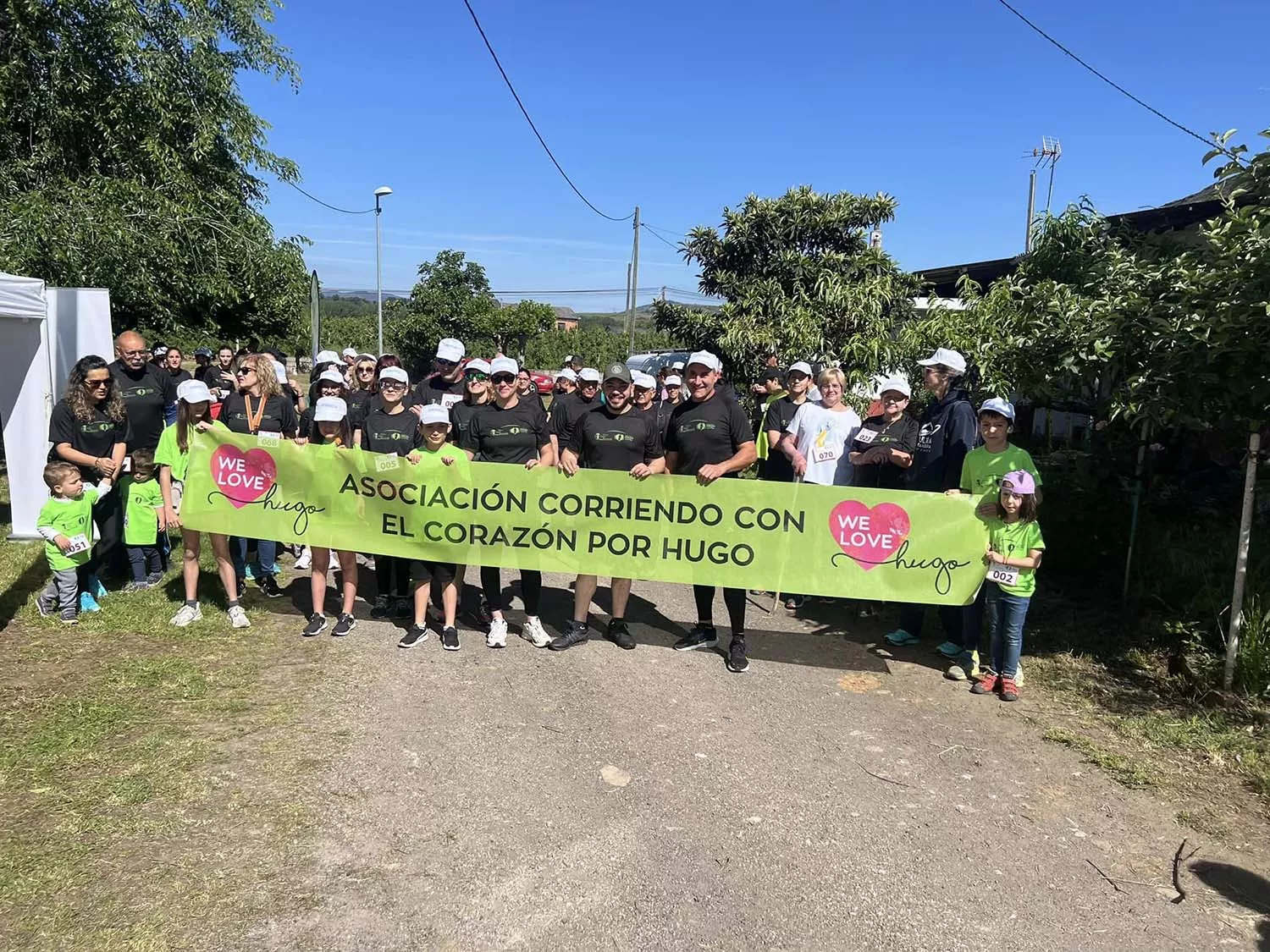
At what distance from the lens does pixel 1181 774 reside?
439cm

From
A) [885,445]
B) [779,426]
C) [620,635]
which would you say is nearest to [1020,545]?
[885,445]

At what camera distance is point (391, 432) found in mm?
6113

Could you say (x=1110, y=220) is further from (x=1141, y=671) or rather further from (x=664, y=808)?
(x=664, y=808)

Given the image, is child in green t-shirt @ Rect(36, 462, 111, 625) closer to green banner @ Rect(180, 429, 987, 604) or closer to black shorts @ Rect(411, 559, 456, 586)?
green banner @ Rect(180, 429, 987, 604)

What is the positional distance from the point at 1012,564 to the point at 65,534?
6.33 meters

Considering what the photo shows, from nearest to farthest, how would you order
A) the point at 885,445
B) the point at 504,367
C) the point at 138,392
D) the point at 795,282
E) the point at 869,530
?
the point at 869,530 < the point at 504,367 < the point at 885,445 < the point at 138,392 < the point at 795,282

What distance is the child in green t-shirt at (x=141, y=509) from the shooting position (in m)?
6.71

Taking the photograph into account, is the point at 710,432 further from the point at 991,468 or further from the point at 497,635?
the point at 497,635

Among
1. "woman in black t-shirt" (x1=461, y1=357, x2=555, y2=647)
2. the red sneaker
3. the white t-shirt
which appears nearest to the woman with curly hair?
"woman in black t-shirt" (x1=461, y1=357, x2=555, y2=647)

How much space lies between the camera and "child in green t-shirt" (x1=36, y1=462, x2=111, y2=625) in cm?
595

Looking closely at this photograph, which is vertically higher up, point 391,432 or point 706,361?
point 706,361

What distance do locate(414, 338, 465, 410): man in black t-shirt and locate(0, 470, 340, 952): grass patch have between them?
8.06ft

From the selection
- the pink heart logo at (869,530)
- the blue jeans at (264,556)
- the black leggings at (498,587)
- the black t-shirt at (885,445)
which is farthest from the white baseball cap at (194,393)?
the black t-shirt at (885,445)

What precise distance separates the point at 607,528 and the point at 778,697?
1.57 metres
